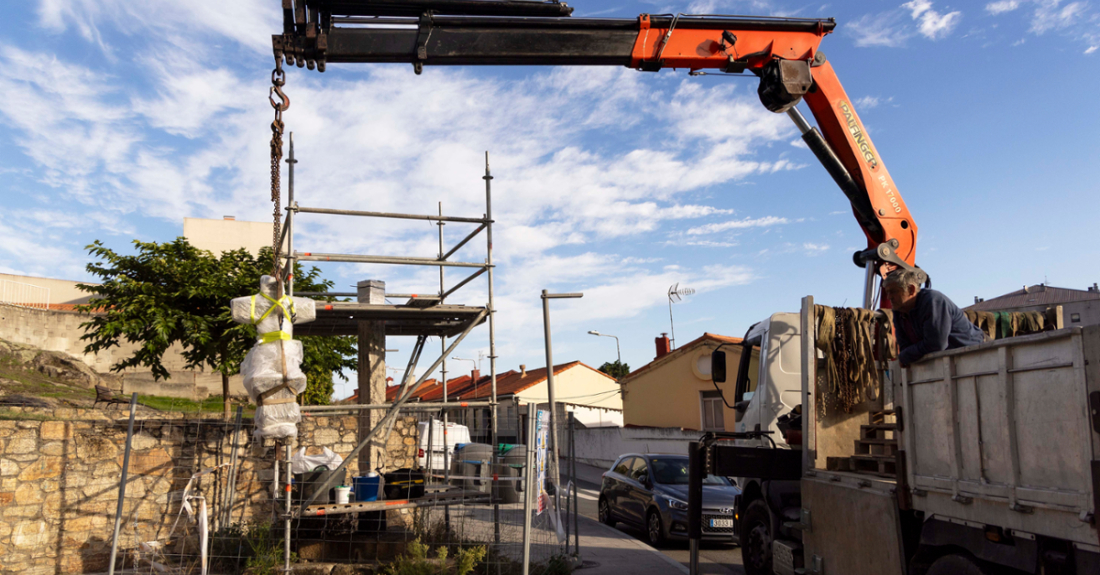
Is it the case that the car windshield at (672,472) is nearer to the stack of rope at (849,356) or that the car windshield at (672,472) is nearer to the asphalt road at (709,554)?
the asphalt road at (709,554)

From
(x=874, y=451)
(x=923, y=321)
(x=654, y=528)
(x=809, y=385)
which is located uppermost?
(x=923, y=321)

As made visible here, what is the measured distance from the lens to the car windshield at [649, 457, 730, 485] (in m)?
12.0

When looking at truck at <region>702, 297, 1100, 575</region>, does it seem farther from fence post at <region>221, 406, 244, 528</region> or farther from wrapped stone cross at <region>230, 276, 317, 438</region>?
fence post at <region>221, 406, 244, 528</region>

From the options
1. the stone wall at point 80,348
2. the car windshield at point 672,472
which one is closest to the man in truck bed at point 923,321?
the car windshield at point 672,472

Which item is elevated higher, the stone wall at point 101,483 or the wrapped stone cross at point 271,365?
the wrapped stone cross at point 271,365

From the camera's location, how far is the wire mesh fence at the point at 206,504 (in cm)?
793

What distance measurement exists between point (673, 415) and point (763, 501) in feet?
72.7

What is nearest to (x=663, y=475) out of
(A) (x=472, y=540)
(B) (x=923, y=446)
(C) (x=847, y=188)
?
(A) (x=472, y=540)

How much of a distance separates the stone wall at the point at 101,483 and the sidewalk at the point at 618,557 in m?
3.82

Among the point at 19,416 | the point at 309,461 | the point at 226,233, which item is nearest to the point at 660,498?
the point at 309,461

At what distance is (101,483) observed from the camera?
8438mm

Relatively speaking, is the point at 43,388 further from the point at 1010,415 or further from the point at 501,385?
the point at 501,385

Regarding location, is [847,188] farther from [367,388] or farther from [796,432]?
[367,388]

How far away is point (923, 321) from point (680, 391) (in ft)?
80.6
